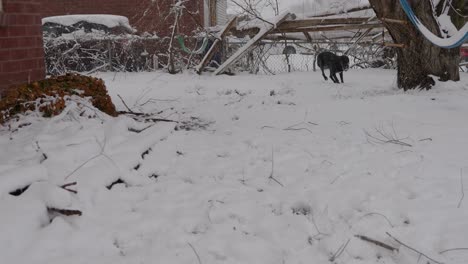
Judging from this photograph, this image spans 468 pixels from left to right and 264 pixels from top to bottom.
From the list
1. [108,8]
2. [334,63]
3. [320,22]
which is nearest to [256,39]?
[320,22]

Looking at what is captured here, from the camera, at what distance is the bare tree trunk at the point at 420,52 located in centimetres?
582

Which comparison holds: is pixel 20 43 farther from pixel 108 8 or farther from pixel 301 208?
pixel 108 8

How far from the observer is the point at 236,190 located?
8.64 ft

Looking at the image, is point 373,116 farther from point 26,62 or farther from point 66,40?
point 66,40

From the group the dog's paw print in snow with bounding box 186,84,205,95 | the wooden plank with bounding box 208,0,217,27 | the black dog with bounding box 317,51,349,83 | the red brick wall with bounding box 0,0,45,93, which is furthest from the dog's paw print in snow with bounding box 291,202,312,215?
the wooden plank with bounding box 208,0,217,27

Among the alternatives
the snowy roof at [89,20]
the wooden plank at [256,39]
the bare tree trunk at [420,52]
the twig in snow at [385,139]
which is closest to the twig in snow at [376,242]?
the twig in snow at [385,139]

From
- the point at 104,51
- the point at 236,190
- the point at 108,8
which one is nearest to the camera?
the point at 236,190

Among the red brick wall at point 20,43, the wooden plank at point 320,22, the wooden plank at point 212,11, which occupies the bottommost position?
the red brick wall at point 20,43

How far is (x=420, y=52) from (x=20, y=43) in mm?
5060

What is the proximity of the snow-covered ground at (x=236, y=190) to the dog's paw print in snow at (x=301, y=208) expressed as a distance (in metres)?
0.01

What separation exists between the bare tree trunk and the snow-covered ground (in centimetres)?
164

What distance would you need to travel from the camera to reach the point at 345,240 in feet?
6.79

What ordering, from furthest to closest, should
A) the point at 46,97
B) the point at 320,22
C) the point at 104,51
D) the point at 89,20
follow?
1. the point at 89,20
2. the point at 104,51
3. the point at 320,22
4. the point at 46,97

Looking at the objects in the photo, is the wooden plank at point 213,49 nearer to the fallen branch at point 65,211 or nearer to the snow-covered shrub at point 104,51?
the snow-covered shrub at point 104,51
